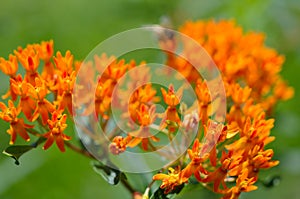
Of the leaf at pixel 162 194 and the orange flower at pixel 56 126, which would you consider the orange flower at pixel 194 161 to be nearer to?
the leaf at pixel 162 194

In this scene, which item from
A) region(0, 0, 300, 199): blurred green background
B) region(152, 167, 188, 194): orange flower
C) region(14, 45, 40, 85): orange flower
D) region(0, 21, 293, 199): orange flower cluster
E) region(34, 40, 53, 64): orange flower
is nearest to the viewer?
region(152, 167, 188, 194): orange flower

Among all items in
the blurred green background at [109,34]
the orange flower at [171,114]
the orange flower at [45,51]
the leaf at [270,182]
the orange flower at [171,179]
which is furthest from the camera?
the blurred green background at [109,34]

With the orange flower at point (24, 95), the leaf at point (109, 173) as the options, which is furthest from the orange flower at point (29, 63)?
the leaf at point (109, 173)

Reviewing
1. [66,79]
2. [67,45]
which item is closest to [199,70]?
[66,79]

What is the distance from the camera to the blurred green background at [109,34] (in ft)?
16.2

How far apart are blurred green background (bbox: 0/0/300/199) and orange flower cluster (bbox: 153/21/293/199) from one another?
70cm

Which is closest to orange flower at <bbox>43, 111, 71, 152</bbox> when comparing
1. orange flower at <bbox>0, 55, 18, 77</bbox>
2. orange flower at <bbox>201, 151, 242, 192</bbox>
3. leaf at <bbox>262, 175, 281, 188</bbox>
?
orange flower at <bbox>0, 55, 18, 77</bbox>

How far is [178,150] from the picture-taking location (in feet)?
10.7

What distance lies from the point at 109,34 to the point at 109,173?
4.10 metres

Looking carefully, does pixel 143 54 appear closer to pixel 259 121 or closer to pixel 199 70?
pixel 199 70

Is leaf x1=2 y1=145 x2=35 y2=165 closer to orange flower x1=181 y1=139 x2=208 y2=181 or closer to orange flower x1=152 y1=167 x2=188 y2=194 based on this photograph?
orange flower x1=152 y1=167 x2=188 y2=194

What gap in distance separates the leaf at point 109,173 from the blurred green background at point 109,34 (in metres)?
1.15

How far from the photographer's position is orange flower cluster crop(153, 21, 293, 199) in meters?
3.05

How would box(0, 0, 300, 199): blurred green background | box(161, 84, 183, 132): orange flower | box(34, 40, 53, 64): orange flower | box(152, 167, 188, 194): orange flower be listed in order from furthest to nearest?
box(0, 0, 300, 199): blurred green background → box(34, 40, 53, 64): orange flower → box(161, 84, 183, 132): orange flower → box(152, 167, 188, 194): orange flower
